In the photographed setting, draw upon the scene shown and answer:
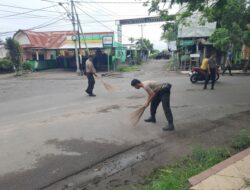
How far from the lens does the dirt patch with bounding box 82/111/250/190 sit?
14.7ft

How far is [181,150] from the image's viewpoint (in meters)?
5.62

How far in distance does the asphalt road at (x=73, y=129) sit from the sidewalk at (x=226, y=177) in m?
1.94

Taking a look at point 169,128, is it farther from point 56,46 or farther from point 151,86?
point 56,46

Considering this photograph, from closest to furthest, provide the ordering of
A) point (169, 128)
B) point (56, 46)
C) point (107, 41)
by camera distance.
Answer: point (169, 128) → point (107, 41) → point (56, 46)

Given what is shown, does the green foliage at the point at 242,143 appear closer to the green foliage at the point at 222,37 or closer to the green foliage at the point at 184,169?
the green foliage at the point at 184,169

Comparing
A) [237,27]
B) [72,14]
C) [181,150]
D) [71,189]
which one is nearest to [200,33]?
[237,27]

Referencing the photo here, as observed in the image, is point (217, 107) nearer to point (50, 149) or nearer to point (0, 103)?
point (50, 149)

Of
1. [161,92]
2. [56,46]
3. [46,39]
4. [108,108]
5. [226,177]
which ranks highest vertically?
[46,39]

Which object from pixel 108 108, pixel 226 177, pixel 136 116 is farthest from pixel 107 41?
pixel 226 177

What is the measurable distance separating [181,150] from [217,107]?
4.30 m

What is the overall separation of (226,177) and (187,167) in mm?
794

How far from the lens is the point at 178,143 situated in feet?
19.8

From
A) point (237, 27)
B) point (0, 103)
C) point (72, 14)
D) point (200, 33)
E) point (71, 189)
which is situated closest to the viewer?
point (71, 189)

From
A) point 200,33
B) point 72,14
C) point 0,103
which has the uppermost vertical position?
point 72,14
